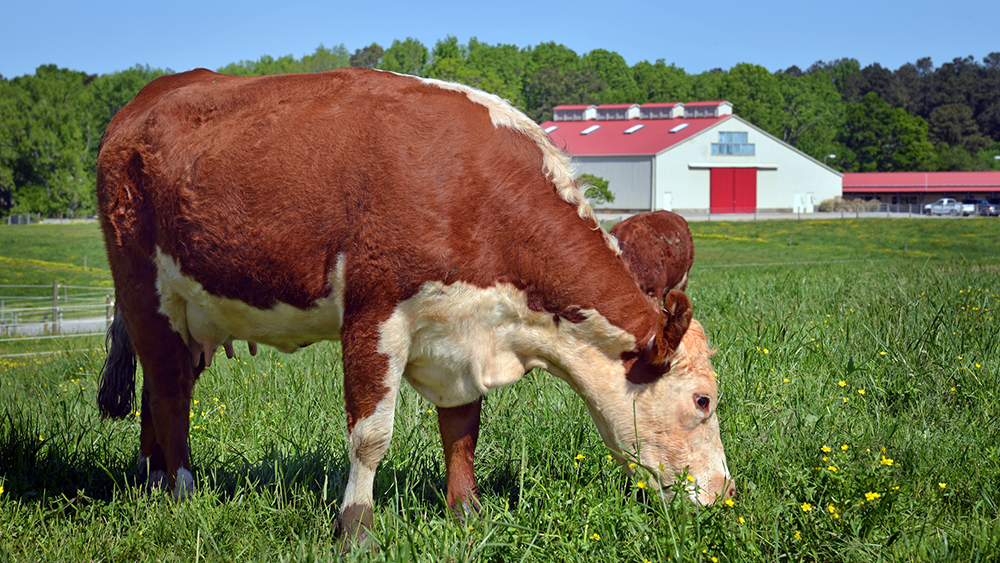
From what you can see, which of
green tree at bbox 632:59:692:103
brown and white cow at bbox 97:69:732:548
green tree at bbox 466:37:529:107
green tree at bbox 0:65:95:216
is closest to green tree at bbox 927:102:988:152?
green tree at bbox 632:59:692:103

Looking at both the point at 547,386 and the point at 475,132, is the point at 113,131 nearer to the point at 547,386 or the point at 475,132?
the point at 475,132

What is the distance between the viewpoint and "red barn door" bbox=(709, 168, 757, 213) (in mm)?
61656

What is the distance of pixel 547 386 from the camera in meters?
5.70

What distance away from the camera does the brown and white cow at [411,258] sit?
3275 millimetres

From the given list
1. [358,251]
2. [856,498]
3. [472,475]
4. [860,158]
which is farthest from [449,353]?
[860,158]

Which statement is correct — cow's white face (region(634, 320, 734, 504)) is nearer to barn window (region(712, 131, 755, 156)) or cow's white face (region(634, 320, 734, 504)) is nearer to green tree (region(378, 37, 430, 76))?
barn window (region(712, 131, 755, 156))

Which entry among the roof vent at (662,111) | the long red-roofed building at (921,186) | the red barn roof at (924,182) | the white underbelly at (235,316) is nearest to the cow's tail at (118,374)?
the white underbelly at (235,316)

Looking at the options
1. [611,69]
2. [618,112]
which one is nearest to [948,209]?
[618,112]

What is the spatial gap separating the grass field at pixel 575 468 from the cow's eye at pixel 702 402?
429 millimetres

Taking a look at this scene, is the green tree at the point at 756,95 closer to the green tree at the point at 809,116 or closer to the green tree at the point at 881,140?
the green tree at the point at 809,116

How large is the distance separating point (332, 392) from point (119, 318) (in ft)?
5.15

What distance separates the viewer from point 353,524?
342 centimetres

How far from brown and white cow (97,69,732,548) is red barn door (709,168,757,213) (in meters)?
60.1

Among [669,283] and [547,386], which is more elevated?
[669,283]
